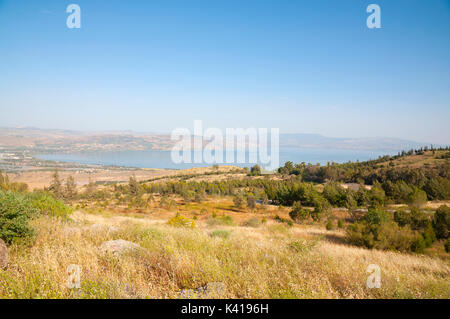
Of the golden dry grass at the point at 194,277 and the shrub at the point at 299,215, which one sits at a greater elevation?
the golden dry grass at the point at 194,277

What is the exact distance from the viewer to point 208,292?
283cm

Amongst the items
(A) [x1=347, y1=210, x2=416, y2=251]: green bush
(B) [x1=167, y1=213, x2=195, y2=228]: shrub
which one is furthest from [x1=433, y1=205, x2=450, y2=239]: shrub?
(B) [x1=167, y1=213, x2=195, y2=228]: shrub

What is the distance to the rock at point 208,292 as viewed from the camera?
8.88ft

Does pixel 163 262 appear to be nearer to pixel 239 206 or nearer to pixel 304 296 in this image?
pixel 304 296

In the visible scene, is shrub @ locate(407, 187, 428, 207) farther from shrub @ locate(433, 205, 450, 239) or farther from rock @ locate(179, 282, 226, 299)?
rock @ locate(179, 282, 226, 299)

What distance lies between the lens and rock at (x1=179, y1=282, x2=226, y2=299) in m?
2.71

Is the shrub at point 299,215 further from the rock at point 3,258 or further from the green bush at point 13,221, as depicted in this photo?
the rock at point 3,258

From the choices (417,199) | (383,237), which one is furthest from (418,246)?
(417,199)

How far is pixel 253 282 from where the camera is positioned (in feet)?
9.59

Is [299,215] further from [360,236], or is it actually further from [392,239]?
[392,239]

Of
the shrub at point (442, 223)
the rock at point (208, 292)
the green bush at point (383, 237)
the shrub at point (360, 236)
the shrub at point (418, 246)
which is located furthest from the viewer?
the shrub at point (442, 223)

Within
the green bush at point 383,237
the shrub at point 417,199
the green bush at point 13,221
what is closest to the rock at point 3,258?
the green bush at point 13,221

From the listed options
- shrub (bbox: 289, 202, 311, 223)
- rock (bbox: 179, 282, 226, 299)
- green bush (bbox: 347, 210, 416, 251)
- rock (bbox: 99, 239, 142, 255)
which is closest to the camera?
rock (bbox: 179, 282, 226, 299)

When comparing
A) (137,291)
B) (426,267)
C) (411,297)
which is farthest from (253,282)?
(426,267)
